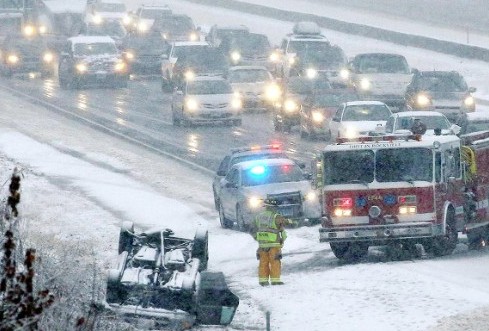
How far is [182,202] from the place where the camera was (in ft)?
99.3

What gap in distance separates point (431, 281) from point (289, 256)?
4.47 meters

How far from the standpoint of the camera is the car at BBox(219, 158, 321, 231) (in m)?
25.9

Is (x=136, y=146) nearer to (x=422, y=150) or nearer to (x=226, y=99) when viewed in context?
(x=226, y=99)

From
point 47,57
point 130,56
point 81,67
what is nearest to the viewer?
point 81,67

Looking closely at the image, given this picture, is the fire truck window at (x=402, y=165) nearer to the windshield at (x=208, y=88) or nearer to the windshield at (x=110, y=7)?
the windshield at (x=208, y=88)

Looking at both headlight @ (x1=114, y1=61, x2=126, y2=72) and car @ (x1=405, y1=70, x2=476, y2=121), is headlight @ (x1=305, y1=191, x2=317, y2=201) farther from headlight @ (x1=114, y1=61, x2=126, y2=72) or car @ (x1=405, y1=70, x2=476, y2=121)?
headlight @ (x1=114, y1=61, x2=126, y2=72)

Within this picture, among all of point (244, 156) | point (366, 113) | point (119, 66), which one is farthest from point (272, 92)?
point (244, 156)

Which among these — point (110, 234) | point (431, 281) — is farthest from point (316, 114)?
point (431, 281)

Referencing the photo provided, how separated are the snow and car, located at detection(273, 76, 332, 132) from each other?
466 cm

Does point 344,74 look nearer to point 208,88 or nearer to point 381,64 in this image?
point 381,64

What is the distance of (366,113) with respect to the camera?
36.6m

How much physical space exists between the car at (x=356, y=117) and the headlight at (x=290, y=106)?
4406 millimetres

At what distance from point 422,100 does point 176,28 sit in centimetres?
2356

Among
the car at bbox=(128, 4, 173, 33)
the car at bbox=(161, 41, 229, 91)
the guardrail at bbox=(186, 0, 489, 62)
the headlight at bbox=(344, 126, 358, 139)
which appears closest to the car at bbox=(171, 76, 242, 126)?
the car at bbox=(161, 41, 229, 91)
